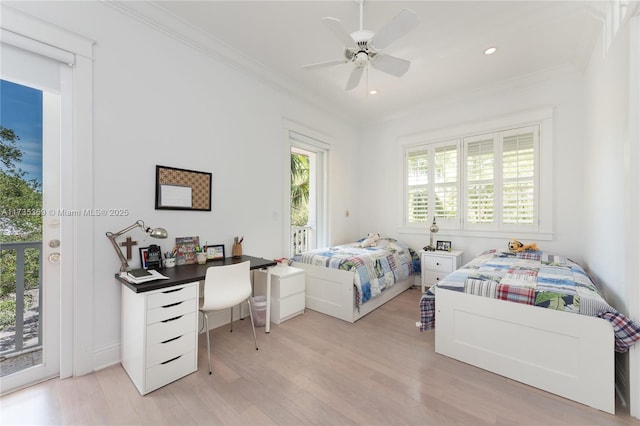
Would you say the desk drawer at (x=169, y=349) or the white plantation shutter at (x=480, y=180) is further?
the white plantation shutter at (x=480, y=180)

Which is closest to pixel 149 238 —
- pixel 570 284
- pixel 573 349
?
pixel 573 349

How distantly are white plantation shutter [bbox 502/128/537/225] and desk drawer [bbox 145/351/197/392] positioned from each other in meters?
3.93

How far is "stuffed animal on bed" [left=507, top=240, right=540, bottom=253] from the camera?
10.6ft

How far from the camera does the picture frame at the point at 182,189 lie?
91.5 inches

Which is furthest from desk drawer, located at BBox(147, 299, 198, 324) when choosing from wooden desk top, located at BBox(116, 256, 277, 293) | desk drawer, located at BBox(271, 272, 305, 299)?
desk drawer, located at BBox(271, 272, 305, 299)

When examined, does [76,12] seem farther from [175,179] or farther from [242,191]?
[242,191]

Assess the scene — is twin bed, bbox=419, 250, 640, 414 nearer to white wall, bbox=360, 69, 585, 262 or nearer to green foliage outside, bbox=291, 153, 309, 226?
white wall, bbox=360, 69, 585, 262

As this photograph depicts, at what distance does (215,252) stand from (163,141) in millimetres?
1133

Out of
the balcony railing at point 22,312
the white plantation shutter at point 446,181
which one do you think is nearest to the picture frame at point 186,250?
the balcony railing at point 22,312

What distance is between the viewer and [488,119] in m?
3.70

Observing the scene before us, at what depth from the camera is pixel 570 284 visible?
2.01 metres

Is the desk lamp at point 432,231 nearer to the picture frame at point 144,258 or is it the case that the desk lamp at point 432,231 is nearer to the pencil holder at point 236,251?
the pencil holder at point 236,251

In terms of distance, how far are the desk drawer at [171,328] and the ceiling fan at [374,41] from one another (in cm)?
227

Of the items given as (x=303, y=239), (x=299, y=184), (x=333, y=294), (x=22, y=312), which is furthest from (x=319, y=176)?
(x=22, y=312)
